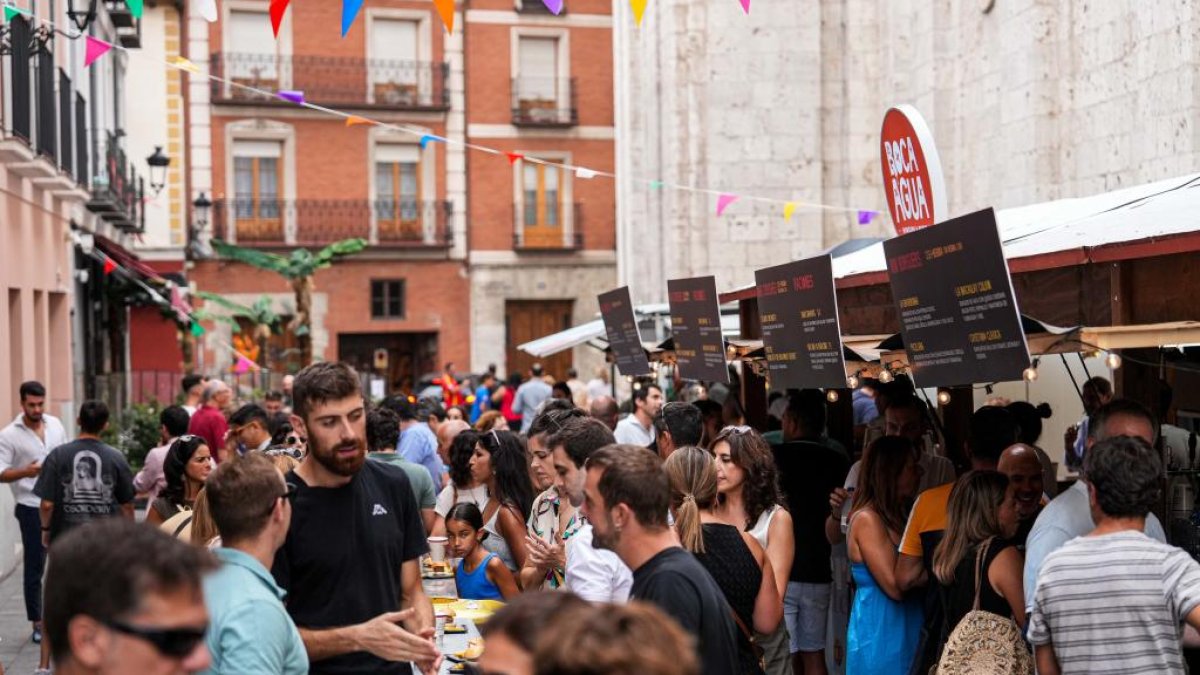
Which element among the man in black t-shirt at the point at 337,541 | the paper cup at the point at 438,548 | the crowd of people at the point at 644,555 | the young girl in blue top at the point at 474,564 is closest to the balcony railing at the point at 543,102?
the crowd of people at the point at 644,555

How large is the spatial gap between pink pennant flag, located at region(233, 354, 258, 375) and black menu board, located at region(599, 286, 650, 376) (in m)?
17.2

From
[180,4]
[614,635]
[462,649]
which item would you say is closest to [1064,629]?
[462,649]

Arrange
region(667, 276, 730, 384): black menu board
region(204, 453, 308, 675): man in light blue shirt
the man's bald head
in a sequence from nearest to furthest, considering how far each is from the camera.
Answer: region(204, 453, 308, 675): man in light blue shirt < the man's bald head < region(667, 276, 730, 384): black menu board

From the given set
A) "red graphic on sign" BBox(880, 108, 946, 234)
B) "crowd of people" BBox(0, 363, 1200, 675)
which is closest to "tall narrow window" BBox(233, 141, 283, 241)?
"red graphic on sign" BBox(880, 108, 946, 234)

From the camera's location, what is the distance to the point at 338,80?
117ft

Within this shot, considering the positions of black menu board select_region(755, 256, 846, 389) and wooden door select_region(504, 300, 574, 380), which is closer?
black menu board select_region(755, 256, 846, 389)

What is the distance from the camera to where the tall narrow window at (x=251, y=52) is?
35.0 meters

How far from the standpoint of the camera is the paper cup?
730 cm

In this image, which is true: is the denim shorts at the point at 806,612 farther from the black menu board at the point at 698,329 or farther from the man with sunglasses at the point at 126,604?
the man with sunglasses at the point at 126,604

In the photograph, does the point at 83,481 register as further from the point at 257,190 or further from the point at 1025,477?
→ the point at 257,190

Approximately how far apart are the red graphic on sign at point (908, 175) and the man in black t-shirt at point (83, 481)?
17.0 feet

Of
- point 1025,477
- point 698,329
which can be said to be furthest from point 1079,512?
point 698,329

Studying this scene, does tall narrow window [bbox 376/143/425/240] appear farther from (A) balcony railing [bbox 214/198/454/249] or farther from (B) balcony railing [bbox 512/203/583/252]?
(B) balcony railing [bbox 512/203/583/252]

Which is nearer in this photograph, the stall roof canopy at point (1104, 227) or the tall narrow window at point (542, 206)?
the stall roof canopy at point (1104, 227)
